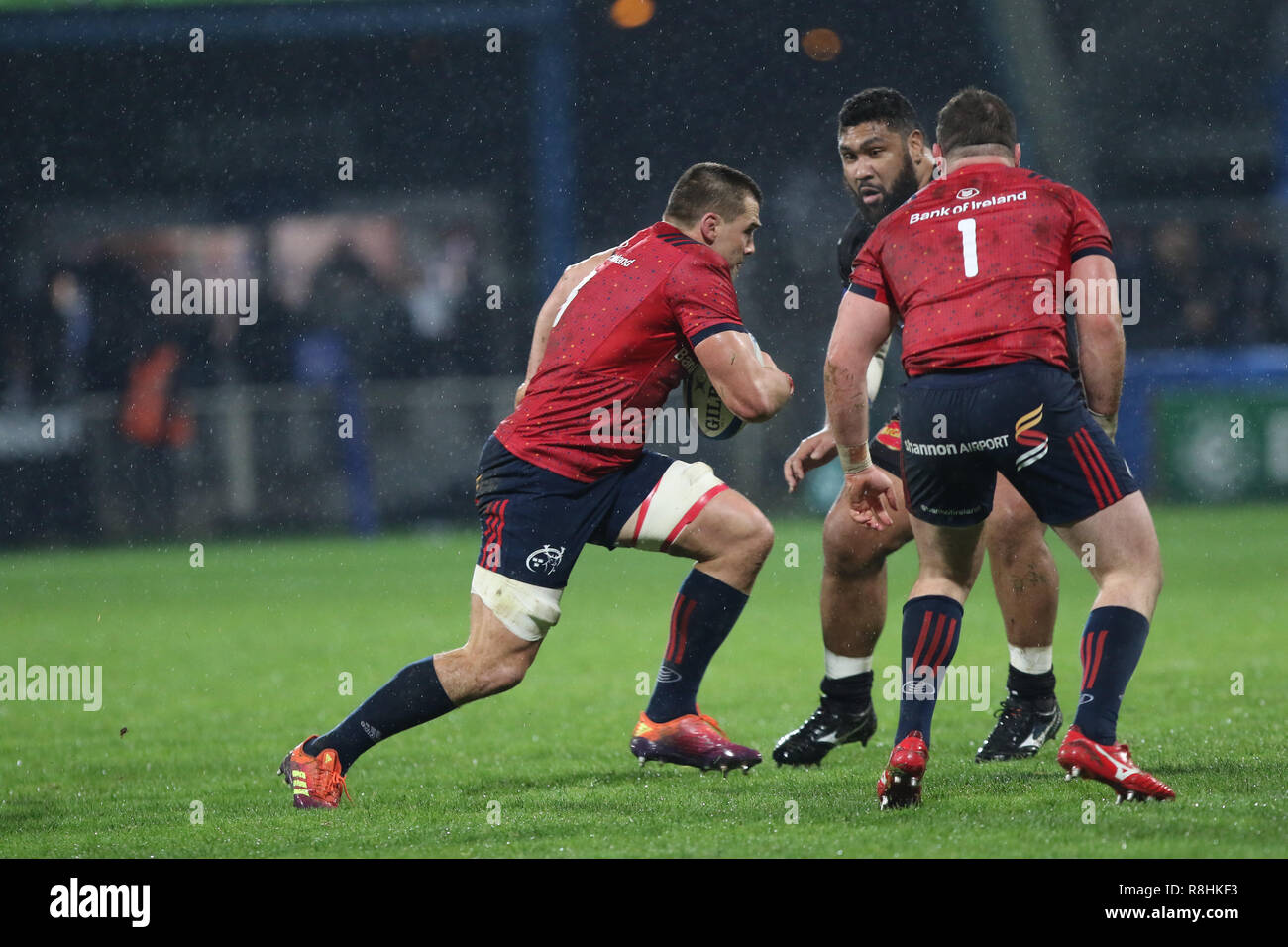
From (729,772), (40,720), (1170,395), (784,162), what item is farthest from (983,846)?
(784,162)

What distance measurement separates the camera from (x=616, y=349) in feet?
17.2

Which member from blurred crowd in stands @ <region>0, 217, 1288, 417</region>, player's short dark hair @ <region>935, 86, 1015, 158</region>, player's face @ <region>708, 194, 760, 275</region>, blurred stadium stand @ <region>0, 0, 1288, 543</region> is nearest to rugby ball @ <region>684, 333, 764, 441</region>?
player's face @ <region>708, 194, 760, 275</region>

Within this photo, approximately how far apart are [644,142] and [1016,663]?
1623 cm

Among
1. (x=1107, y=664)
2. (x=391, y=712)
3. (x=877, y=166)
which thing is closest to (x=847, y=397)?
(x=1107, y=664)

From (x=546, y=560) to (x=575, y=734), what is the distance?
1.60 metres

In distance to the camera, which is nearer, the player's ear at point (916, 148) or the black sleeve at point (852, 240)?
the player's ear at point (916, 148)

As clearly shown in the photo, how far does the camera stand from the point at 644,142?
69.4 ft

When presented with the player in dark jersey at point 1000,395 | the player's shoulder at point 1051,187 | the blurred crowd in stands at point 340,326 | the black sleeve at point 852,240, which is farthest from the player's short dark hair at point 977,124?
the blurred crowd in stands at point 340,326

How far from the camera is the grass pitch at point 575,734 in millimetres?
4277

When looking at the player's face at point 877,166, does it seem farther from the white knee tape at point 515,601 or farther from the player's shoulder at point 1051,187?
the white knee tape at point 515,601

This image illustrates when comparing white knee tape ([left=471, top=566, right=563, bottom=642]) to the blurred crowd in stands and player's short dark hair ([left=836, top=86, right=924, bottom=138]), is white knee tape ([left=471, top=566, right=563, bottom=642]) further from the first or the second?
the blurred crowd in stands

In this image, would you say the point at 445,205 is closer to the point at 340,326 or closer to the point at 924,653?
the point at 340,326
